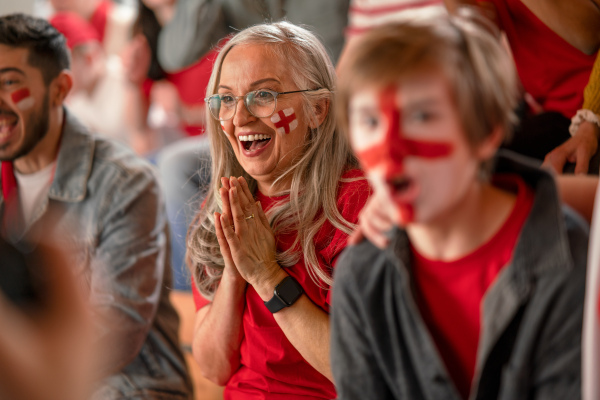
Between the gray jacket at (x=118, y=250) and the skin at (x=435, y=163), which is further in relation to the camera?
the gray jacket at (x=118, y=250)

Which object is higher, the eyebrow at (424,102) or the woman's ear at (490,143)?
the eyebrow at (424,102)

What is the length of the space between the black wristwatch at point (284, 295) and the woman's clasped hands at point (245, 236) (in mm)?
26

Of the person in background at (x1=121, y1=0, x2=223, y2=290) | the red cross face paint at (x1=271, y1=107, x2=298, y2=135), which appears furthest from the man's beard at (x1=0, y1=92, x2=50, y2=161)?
the red cross face paint at (x1=271, y1=107, x2=298, y2=135)

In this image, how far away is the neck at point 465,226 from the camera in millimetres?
755

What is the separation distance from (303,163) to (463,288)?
0.52 m

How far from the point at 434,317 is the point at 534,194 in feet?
0.65

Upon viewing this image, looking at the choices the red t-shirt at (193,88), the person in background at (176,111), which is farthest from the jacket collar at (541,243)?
the red t-shirt at (193,88)

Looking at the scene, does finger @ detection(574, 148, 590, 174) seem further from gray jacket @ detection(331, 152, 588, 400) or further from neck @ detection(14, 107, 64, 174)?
neck @ detection(14, 107, 64, 174)

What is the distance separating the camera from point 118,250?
1.56 metres

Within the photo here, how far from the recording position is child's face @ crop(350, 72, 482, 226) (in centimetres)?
69

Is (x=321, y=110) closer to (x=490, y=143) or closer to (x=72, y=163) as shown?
(x=490, y=143)

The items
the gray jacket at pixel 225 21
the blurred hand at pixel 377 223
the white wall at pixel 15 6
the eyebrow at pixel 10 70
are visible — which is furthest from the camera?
the white wall at pixel 15 6

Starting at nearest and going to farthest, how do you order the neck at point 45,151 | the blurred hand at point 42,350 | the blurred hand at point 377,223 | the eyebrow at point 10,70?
the blurred hand at point 377,223 < the blurred hand at point 42,350 < the eyebrow at point 10,70 < the neck at point 45,151

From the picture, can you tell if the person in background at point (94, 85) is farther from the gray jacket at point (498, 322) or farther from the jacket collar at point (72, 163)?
the gray jacket at point (498, 322)
